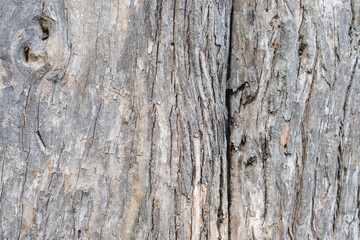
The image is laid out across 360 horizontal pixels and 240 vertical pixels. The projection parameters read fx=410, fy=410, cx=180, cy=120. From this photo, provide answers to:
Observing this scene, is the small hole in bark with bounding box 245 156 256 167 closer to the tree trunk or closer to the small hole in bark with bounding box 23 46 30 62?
the tree trunk

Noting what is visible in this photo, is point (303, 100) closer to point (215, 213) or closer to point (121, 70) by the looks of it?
point (215, 213)

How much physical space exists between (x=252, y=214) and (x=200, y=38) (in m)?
0.66

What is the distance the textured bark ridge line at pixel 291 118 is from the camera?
147 cm

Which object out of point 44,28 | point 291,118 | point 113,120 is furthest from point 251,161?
point 44,28

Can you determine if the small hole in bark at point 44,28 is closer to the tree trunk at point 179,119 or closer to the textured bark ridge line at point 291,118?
the tree trunk at point 179,119

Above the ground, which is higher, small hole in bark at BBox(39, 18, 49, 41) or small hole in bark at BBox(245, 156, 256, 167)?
small hole in bark at BBox(39, 18, 49, 41)

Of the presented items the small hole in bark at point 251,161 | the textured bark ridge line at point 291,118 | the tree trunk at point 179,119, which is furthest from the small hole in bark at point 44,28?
the small hole in bark at point 251,161

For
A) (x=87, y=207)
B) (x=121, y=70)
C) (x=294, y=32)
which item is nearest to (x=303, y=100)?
(x=294, y=32)

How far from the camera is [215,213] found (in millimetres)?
→ 1474

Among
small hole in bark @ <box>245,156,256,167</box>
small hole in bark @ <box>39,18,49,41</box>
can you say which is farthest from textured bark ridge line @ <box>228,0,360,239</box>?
small hole in bark @ <box>39,18,49,41</box>

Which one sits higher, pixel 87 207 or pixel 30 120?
pixel 30 120

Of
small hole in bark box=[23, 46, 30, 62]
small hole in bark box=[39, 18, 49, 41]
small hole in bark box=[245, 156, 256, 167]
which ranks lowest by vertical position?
small hole in bark box=[245, 156, 256, 167]

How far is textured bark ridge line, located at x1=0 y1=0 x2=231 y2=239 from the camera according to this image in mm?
1344

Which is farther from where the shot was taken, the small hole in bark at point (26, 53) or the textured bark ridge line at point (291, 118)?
the textured bark ridge line at point (291, 118)
